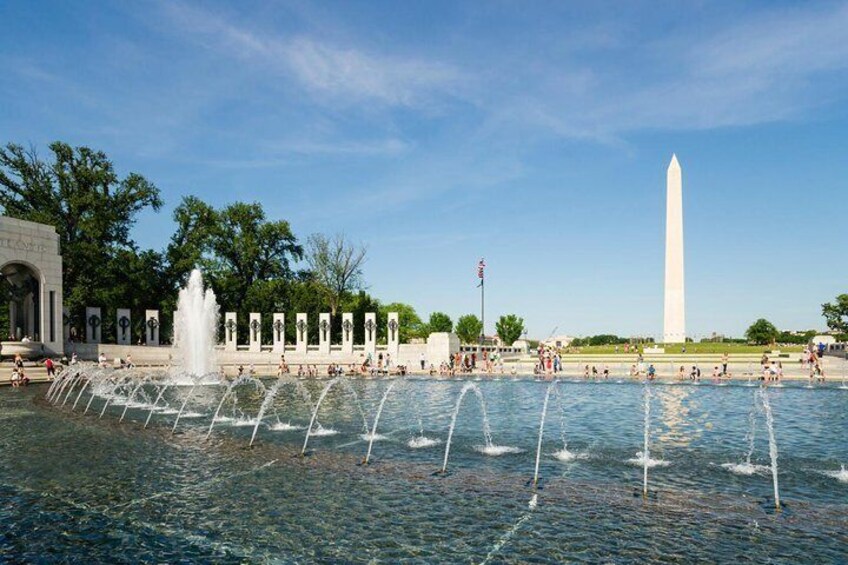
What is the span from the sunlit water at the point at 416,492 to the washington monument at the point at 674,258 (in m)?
41.4

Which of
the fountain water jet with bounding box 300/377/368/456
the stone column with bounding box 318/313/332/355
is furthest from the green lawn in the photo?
the fountain water jet with bounding box 300/377/368/456

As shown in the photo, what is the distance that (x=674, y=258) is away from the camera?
210ft

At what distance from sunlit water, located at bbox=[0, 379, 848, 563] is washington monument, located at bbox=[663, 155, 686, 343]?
4139 cm

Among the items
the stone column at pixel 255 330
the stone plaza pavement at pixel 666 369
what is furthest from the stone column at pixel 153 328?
the stone plaza pavement at pixel 666 369

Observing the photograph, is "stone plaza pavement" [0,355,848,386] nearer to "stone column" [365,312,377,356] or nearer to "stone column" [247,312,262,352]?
"stone column" [365,312,377,356]

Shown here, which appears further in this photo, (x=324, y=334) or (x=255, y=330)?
(x=324, y=334)

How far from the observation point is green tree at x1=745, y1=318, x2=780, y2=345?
131 meters

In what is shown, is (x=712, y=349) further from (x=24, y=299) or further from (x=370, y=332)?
(x=24, y=299)

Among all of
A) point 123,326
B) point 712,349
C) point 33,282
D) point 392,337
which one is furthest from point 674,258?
point 33,282

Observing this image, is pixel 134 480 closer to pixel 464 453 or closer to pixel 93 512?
pixel 93 512

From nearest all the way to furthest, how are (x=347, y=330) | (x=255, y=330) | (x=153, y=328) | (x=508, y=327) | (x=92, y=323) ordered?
1. (x=92, y=323)
2. (x=153, y=328)
3. (x=347, y=330)
4. (x=255, y=330)
5. (x=508, y=327)

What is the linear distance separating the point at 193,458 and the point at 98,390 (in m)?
21.7

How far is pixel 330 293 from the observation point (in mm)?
82125

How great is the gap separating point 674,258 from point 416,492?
5763 cm
